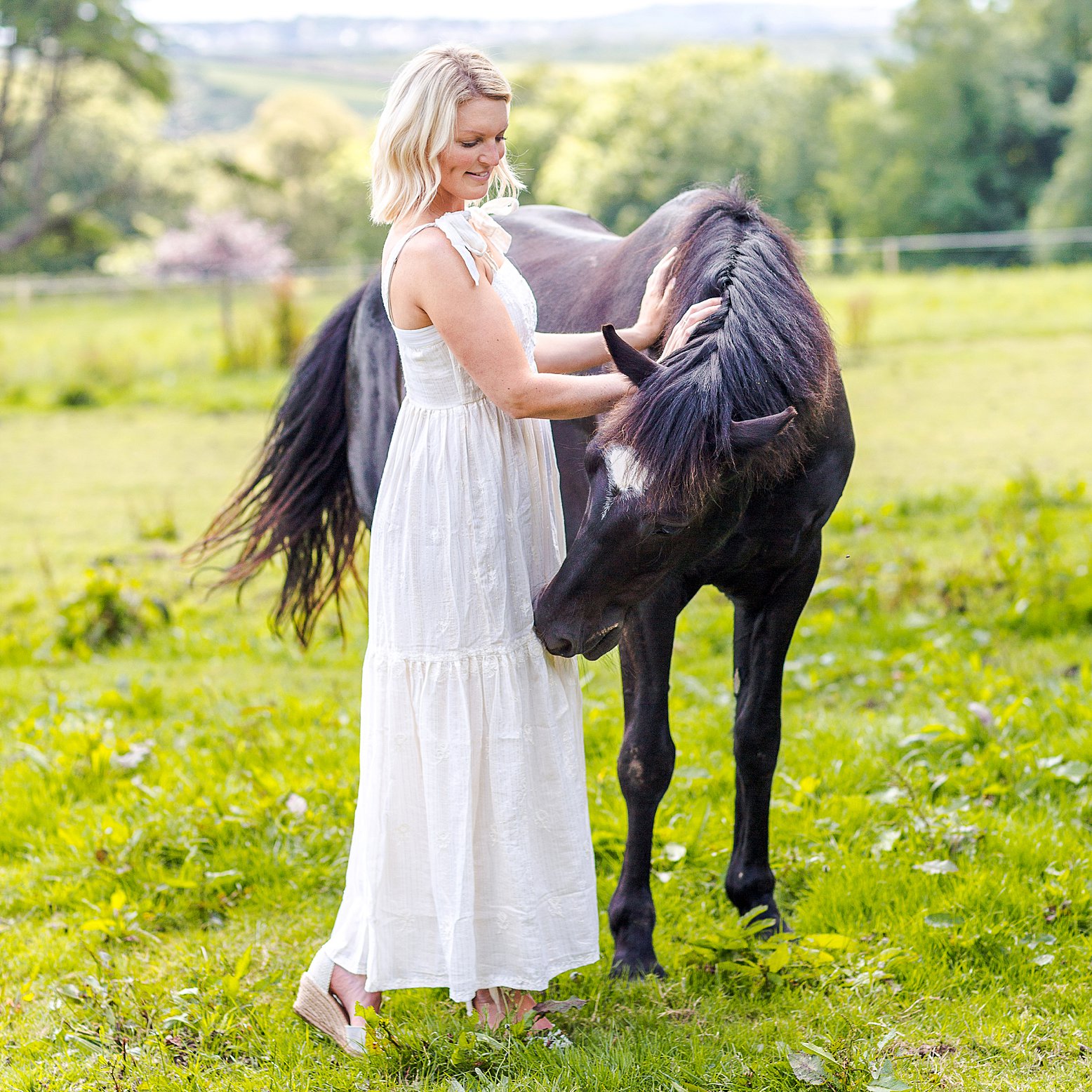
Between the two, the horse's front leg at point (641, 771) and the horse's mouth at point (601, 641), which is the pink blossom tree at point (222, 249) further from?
the horse's mouth at point (601, 641)

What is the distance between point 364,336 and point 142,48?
56.4 feet

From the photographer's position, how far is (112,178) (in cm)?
4012

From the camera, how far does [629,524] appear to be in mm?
2266

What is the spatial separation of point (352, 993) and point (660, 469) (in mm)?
1412

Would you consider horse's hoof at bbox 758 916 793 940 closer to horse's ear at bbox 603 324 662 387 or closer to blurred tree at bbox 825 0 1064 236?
horse's ear at bbox 603 324 662 387

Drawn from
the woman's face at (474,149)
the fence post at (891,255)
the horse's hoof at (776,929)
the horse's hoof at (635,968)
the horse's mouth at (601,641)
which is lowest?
the horse's hoof at (635,968)

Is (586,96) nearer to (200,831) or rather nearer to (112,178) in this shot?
(112,178)

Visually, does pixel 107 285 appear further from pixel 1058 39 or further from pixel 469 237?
pixel 1058 39

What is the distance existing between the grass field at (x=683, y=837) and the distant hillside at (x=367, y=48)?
3472 inches

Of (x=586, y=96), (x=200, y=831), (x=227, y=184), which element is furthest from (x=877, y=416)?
(x=586, y=96)

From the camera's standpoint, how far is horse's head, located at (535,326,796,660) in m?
2.22

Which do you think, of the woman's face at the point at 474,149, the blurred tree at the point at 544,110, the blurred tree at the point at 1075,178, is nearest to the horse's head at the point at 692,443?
the woman's face at the point at 474,149

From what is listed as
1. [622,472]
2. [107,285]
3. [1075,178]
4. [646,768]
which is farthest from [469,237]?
[1075,178]

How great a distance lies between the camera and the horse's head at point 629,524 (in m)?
2.22
